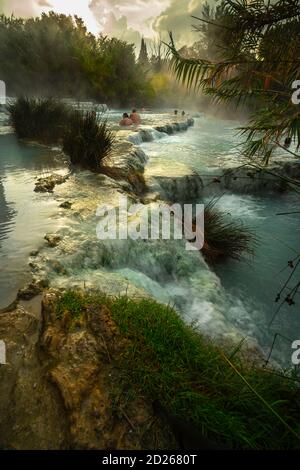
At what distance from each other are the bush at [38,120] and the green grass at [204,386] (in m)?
9.22

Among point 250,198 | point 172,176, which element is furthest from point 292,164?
point 172,176

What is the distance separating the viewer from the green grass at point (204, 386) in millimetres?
1612

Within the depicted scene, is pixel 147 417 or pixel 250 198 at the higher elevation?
pixel 147 417

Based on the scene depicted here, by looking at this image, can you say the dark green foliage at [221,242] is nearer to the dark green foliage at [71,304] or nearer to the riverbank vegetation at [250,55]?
the riverbank vegetation at [250,55]

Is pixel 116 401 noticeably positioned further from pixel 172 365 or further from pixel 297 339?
pixel 297 339

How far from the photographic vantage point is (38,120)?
10297mm

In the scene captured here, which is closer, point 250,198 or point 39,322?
point 39,322

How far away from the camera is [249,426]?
1.65 meters

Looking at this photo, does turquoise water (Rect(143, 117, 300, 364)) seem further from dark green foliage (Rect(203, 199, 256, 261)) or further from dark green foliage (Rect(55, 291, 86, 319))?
dark green foliage (Rect(55, 291, 86, 319))

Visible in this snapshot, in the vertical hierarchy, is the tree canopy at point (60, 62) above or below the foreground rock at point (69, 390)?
above

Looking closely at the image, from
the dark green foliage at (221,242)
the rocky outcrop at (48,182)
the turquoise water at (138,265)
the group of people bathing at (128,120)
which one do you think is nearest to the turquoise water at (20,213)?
the turquoise water at (138,265)

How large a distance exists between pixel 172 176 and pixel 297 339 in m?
4.88

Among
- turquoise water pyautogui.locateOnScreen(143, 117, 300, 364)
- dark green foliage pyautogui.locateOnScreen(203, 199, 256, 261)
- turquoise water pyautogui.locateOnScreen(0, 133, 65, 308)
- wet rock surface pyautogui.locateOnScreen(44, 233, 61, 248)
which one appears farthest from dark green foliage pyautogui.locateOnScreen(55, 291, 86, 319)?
dark green foliage pyautogui.locateOnScreen(203, 199, 256, 261)

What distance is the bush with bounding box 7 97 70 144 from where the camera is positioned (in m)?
10.1
